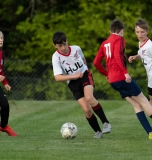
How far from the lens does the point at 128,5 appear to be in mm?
25766

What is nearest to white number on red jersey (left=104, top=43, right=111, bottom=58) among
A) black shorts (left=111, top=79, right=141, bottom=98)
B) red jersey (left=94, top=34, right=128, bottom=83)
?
red jersey (left=94, top=34, right=128, bottom=83)

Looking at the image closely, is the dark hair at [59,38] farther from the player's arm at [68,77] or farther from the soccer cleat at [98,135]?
the soccer cleat at [98,135]

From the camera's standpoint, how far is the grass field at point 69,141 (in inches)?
323

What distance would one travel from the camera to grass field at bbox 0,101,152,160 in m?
8.20

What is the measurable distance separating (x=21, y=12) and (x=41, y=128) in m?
15.6

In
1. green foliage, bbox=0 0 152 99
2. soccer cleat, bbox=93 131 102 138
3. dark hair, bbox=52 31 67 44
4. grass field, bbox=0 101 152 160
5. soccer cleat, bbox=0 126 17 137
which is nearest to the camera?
grass field, bbox=0 101 152 160

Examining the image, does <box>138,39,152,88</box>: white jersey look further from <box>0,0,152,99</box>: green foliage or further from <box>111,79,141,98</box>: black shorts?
<box>0,0,152,99</box>: green foliage

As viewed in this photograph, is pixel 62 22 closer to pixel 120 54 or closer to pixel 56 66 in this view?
pixel 56 66

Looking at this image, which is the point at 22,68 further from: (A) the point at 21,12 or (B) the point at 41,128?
(B) the point at 41,128

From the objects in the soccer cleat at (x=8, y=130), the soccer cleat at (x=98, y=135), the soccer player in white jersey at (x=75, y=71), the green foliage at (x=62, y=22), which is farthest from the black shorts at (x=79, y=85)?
the green foliage at (x=62, y=22)

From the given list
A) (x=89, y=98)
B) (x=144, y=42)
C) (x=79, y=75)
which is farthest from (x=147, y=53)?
(x=79, y=75)

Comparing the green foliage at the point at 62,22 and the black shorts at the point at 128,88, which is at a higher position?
the black shorts at the point at 128,88

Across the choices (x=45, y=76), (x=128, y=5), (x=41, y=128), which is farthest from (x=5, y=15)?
(x=41, y=128)

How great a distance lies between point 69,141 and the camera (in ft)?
31.7
